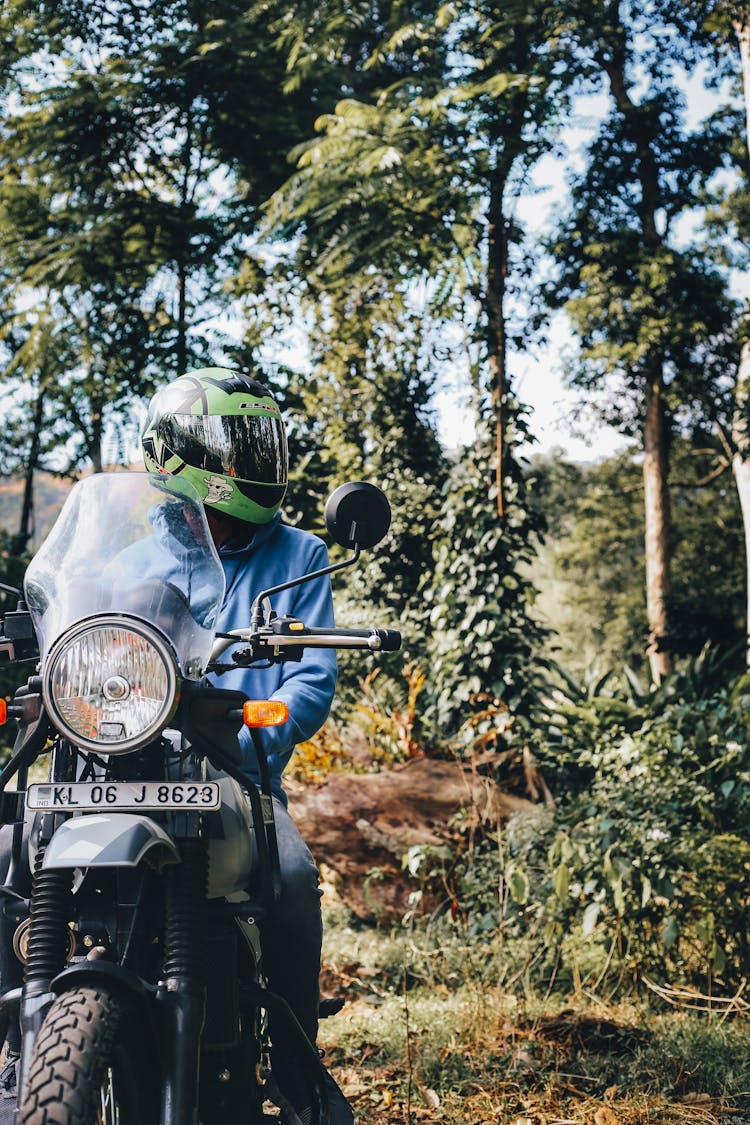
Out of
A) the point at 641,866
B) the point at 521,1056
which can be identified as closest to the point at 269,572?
the point at 521,1056

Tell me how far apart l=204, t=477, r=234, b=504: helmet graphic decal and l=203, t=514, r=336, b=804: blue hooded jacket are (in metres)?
0.19

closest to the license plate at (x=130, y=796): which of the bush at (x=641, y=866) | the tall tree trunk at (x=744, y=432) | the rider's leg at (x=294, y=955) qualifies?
the rider's leg at (x=294, y=955)

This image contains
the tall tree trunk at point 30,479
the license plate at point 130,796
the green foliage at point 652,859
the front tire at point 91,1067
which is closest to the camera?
the front tire at point 91,1067

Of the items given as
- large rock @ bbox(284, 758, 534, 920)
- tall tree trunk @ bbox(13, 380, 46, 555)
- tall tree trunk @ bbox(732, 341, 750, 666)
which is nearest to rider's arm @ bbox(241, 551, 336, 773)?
large rock @ bbox(284, 758, 534, 920)

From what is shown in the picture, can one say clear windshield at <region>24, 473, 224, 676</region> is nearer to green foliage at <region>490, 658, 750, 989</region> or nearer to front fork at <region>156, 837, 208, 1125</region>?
front fork at <region>156, 837, 208, 1125</region>

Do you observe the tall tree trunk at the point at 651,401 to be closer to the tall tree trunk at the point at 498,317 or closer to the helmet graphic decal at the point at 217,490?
the tall tree trunk at the point at 498,317

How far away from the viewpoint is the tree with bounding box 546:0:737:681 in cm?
1748

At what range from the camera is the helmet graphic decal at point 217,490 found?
297 centimetres

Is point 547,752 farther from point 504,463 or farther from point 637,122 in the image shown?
point 637,122

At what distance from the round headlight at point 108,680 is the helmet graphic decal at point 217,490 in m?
1.03

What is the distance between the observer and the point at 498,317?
26.8 ft

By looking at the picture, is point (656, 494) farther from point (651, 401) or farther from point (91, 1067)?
point (91, 1067)

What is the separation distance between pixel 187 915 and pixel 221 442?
1359 mm

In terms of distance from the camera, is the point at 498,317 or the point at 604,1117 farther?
the point at 498,317
